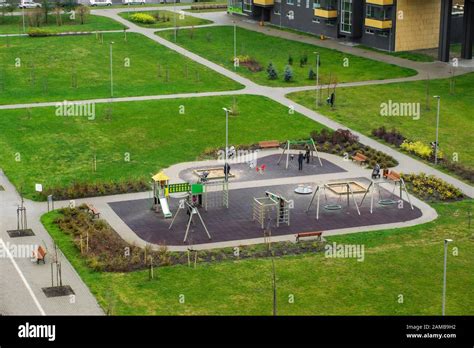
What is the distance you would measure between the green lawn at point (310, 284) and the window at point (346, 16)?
2153 inches

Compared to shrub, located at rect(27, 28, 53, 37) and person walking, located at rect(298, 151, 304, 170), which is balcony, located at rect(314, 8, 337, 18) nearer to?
shrub, located at rect(27, 28, 53, 37)

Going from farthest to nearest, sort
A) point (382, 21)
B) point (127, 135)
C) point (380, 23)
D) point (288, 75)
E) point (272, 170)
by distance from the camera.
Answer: point (380, 23) → point (382, 21) → point (288, 75) → point (127, 135) → point (272, 170)

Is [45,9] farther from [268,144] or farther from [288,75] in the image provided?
[268,144]

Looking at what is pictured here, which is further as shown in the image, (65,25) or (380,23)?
(65,25)

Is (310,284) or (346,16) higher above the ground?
(346,16)

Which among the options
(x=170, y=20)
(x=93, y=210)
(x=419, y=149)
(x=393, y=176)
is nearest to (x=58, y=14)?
(x=170, y=20)

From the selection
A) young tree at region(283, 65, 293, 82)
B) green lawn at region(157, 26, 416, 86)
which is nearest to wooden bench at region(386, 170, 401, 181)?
green lawn at region(157, 26, 416, 86)

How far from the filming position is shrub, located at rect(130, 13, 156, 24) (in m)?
113

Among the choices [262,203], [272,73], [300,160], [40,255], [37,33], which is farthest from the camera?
[37,33]

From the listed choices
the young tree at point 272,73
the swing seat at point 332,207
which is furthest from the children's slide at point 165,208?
the young tree at point 272,73

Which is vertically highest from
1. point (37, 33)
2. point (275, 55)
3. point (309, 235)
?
point (37, 33)

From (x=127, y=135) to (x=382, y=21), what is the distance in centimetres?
3688

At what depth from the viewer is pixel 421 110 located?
7300 cm
